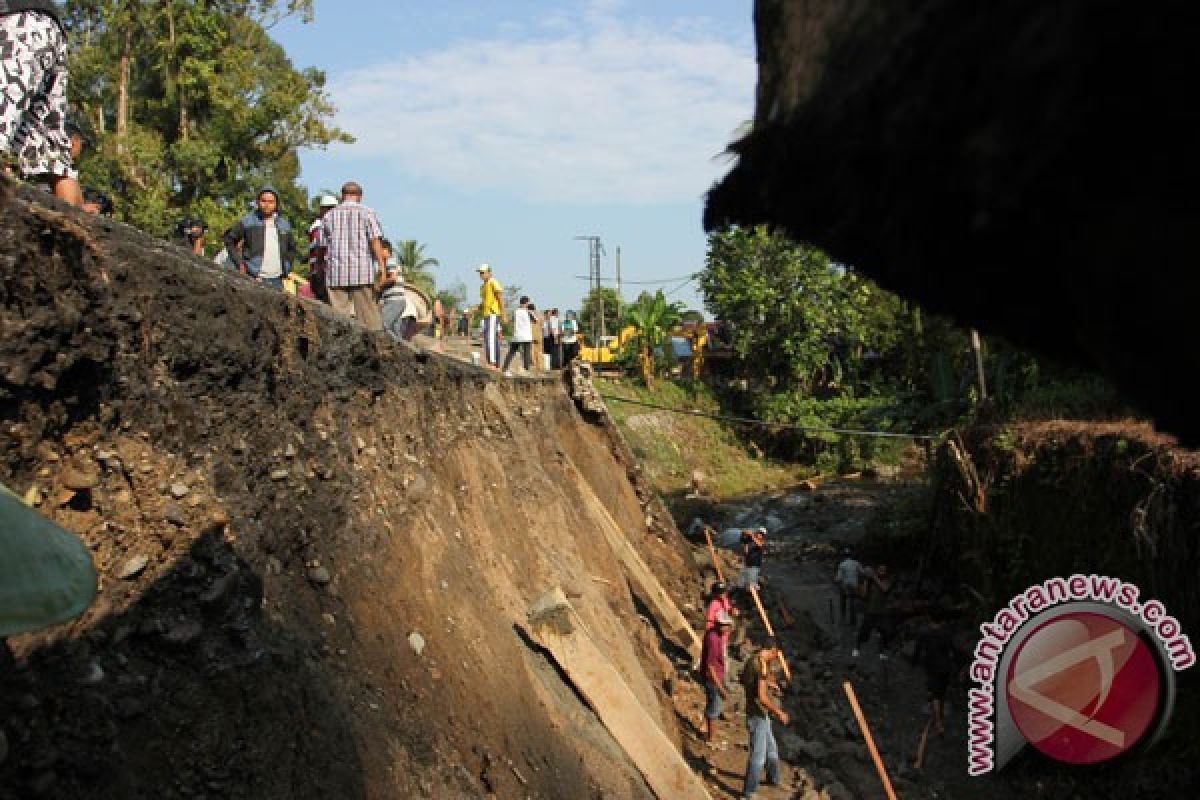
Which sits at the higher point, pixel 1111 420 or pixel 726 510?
pixel 1111 420

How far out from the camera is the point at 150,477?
498cm

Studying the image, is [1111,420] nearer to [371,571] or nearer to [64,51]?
[371,571]

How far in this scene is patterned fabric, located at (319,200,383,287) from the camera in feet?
31.2

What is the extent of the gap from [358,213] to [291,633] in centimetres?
532

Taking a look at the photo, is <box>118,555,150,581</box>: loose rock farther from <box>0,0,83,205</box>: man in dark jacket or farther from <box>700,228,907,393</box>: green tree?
<box>700,228,907,393</box>: green tree

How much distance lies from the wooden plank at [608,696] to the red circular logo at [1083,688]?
448cm

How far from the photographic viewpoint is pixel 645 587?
42.0 feet

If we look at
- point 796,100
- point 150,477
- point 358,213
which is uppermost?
point 358,213

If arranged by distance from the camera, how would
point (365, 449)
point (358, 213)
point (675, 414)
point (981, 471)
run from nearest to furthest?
point (365, 449) < point (358, 213) < point (981, 471) < point (675, 414)

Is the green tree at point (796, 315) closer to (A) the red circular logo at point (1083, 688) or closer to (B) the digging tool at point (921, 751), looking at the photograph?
(B) the digging tool at point (921, 751)

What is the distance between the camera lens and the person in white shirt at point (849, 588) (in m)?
17.1

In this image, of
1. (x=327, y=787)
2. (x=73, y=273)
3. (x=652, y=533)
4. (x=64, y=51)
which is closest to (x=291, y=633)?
(x=327, y=787)

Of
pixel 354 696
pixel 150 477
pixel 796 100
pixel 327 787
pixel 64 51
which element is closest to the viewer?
pixel 796 100

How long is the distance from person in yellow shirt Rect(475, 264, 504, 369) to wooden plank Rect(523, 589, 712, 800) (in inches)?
314
